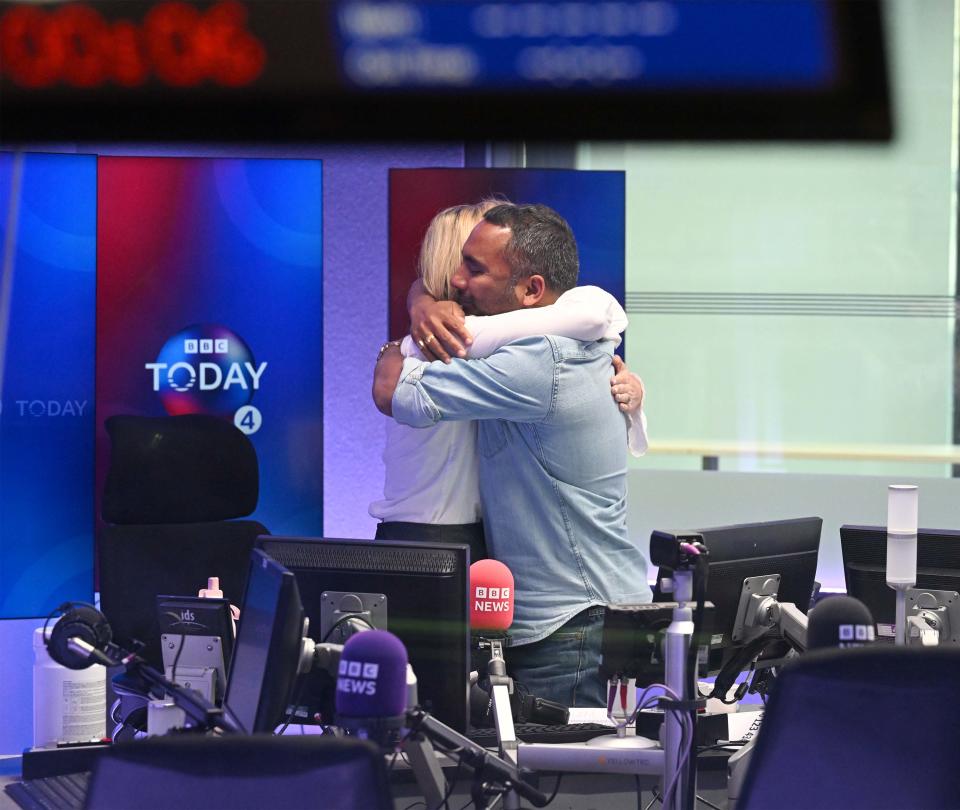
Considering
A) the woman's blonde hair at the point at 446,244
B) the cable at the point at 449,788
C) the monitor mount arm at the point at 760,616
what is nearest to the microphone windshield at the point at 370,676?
the cable at the point at 449,788

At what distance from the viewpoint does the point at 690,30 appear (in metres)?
1.22

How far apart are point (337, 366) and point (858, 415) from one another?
2027 mm

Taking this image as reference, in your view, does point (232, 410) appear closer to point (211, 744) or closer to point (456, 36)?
point (211, 744)

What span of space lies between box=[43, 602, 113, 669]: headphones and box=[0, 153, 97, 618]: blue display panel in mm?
2158

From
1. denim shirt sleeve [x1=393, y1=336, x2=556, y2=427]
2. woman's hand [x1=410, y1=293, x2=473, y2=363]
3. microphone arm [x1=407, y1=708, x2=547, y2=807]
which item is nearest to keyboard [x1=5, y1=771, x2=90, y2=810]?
microphone arm [x1=407, y1=708, x2=547, y2=807]

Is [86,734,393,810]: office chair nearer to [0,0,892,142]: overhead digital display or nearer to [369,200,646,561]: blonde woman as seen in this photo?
[0,0,892,142]: overhead digital display

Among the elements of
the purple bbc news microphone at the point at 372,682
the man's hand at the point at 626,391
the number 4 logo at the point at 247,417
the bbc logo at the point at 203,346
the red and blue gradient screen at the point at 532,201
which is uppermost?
the red and blue gradient screen at the point at 532,201

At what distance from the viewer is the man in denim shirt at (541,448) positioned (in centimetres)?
283

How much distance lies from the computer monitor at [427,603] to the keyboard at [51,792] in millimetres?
512

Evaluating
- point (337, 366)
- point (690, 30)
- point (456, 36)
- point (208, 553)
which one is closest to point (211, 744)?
point (456, 36)

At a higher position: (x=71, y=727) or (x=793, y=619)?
(x=793, y=619)

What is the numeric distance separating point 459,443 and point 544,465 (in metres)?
0.22

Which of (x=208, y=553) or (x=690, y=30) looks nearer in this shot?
(x=690, y=30)

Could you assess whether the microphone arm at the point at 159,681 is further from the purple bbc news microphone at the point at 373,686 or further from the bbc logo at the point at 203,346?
the bbc logo at the point at 203,346
